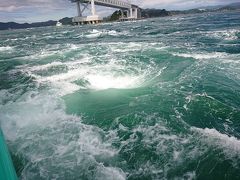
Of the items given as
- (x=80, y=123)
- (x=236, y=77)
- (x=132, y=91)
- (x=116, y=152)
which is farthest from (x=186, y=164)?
(x=236, y=77)

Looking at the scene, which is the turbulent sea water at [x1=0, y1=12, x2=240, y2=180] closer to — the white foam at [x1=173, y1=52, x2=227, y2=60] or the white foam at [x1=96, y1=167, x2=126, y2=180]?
A: the white foam at [x1=96, y1=167, x2=126, y2=180]

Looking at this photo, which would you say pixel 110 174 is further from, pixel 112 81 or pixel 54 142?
pixel 112 81

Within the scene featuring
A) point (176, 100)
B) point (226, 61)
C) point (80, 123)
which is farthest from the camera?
point (226, 61)

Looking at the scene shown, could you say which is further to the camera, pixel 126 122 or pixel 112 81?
pixel 112 81

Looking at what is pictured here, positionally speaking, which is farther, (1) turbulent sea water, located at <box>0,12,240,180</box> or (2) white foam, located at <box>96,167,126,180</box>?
(1) turbulent sea water, located at <box>0,12,240,180</box>

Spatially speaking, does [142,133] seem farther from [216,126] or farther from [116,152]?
[216,126]

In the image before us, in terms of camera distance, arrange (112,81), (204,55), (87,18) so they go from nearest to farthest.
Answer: (112,81) < (204,55) < (87,18)

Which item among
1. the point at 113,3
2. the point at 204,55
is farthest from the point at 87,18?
the point at 204,55

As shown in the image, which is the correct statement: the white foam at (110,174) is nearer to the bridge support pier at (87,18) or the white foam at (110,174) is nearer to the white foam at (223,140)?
the white foam at (223,140)

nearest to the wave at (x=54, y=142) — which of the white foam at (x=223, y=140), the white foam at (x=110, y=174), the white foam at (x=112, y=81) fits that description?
the white foam at (x=110, y=174)

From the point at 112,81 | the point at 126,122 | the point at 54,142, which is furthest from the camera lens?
the point at 112,81

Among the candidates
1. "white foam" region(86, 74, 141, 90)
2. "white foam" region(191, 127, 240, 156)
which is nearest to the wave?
"white foam" region(191, 127, 240, 156)
